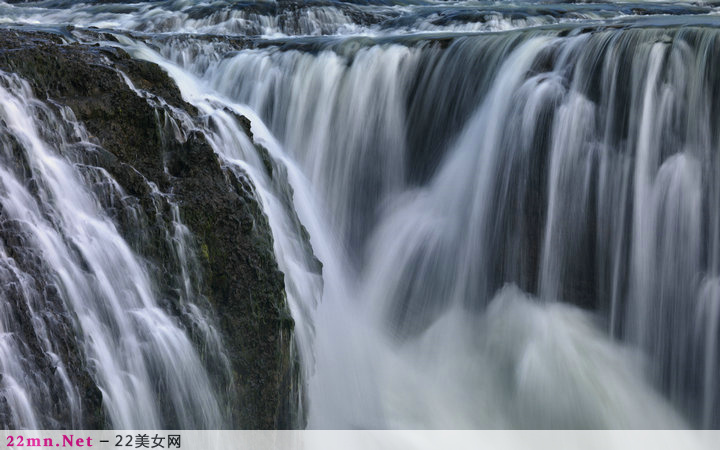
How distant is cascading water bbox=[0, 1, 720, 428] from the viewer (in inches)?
252

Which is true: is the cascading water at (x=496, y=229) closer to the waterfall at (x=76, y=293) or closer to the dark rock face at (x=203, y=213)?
the waterfall at (x=76, y=293)

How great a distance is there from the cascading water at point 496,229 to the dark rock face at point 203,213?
0.88ft

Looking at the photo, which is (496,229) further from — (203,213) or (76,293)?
(76,293)

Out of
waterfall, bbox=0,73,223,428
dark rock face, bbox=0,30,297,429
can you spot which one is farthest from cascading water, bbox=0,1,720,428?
dark rock face, bbox=0,30,297,429

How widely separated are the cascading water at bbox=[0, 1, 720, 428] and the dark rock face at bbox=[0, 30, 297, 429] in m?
0.27

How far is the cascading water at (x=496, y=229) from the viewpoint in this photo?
6398 mm

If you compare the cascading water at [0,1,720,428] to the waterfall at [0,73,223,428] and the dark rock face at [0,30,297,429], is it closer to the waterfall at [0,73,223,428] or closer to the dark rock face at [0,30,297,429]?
the waterfall at [0,73,223,428]

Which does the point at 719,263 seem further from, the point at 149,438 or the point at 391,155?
the point at 149,438

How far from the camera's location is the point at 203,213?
5215 millimetres

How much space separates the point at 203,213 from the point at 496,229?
3.32 metres

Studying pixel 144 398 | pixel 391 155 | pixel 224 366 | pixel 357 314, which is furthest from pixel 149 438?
pixel 391 155

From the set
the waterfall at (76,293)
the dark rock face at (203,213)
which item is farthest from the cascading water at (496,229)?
the dark rock face at (203,213)

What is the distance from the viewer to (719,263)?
21.2ft

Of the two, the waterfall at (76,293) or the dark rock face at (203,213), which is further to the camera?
the dark rock face at (203,213)
